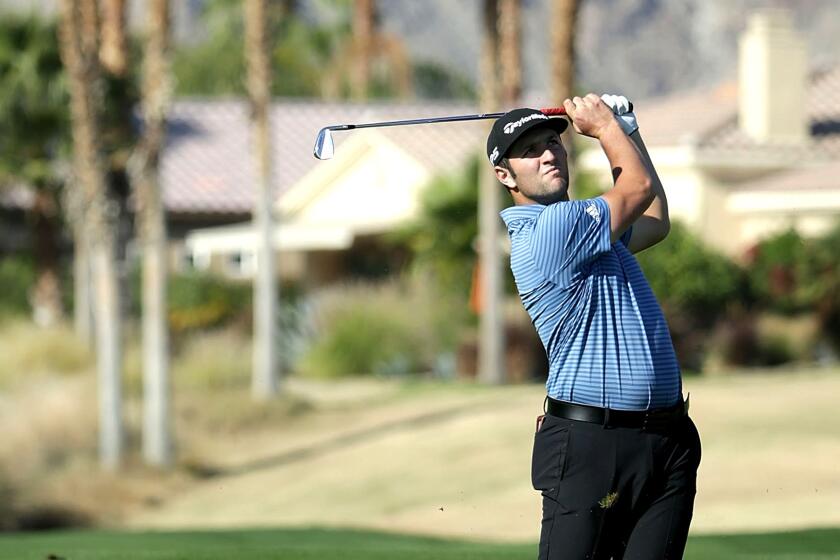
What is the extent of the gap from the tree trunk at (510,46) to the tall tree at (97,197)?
664 cm

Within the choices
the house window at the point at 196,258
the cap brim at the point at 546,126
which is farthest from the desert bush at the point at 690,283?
the cap brim at the point at 546,126

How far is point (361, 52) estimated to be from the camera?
59344 millimetres

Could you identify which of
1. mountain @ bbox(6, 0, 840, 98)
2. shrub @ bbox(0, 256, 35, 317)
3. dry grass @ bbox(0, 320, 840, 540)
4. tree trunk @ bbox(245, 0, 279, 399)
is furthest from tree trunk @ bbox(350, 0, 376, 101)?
mountain @ bbox(6, 0, 840, 98)

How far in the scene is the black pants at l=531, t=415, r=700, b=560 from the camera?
495 centimetres

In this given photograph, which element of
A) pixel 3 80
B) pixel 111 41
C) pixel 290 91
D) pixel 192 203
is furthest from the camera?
pixel 290 91

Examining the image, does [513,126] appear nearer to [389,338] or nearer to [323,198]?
[389,338]

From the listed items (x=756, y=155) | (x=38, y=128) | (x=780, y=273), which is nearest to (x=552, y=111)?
(x=780, y=273)

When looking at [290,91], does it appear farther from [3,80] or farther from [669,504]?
[669,504]

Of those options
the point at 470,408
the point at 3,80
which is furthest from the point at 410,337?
the point at 3,80

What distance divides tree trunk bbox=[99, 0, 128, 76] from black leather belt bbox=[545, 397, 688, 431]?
21.1 m

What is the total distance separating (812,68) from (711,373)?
1420cm

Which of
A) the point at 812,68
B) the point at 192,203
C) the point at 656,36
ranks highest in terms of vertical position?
the point at 656,36

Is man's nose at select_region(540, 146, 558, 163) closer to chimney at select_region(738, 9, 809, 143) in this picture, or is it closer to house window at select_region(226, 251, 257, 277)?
chimney at select_region(738, 9, 809, 143)

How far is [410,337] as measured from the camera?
2872 cm
